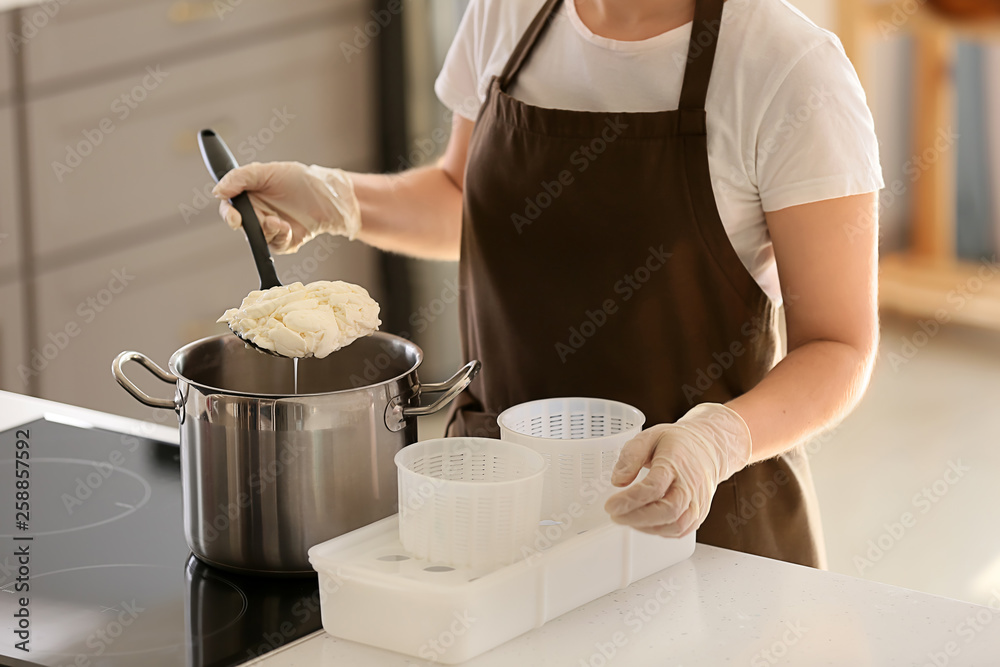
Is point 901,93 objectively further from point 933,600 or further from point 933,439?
point 933,600

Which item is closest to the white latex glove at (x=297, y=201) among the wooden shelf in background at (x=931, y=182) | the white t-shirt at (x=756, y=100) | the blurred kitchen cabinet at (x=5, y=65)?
the white t-shirt at (x=756, y=100)

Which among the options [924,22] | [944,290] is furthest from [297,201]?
[944,290]

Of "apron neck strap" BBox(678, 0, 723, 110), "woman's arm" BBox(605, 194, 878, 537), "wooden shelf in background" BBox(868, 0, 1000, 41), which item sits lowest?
"woman's arm" BBox(605, 194, 878, 537)

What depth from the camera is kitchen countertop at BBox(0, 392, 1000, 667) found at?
2.82 feet

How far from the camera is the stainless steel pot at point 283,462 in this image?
908 millimetres

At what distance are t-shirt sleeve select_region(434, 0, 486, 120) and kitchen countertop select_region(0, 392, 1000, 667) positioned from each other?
28.1 inches

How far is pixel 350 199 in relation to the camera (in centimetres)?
143

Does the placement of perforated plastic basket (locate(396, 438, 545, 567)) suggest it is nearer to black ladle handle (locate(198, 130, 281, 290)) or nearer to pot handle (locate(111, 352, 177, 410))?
pot handle (locate(111, 352, 177, 410))

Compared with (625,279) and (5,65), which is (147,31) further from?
(625,279)

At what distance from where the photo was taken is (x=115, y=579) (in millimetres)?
993

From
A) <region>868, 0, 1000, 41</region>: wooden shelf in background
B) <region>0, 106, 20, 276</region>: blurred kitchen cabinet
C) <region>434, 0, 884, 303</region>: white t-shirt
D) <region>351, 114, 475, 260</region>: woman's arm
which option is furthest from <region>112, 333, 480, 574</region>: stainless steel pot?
<region>868, 0, 1000, 41</region>: wooden shelf in background

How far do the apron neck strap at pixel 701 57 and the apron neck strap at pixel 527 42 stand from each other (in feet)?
0.68

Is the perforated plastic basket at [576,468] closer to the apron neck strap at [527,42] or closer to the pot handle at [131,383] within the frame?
the pot handle at [131,383]

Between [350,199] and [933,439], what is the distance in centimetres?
225
